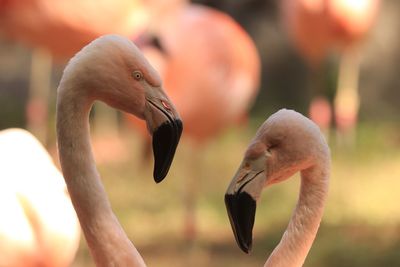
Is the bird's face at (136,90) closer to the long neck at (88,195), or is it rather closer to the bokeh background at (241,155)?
the long neck at (88,195)

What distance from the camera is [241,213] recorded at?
2.37m

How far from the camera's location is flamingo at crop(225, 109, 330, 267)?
93.4 inches

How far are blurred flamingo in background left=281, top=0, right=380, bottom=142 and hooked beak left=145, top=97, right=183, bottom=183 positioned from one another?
508 centimetres

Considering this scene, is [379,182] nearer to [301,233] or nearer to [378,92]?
[378,92]

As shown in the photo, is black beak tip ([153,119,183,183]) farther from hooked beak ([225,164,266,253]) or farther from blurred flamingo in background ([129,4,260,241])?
blurred flamingo in background ([129,4,260,241])

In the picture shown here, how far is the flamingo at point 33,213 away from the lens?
322 cm

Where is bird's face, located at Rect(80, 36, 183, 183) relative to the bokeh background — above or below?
below

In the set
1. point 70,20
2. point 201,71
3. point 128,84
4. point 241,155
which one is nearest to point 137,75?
point 128,84

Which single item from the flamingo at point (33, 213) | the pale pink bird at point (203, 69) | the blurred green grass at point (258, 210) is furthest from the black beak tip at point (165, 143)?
the pale pink bird at point (203, 69)

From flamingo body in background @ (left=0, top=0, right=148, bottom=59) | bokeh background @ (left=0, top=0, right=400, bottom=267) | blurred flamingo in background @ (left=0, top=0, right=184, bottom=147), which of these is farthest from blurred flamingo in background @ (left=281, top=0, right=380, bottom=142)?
flamingo body in background @ (left=0, top=0, right=148, bottom=59)

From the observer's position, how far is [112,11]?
19.9ft

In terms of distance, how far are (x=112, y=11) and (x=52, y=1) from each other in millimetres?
340

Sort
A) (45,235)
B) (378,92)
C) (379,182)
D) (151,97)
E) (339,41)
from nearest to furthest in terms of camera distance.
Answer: (151,97)
(45,235)
(379,182)
(339,41)
(378,92)

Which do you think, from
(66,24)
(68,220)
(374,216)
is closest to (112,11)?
(66,24)
